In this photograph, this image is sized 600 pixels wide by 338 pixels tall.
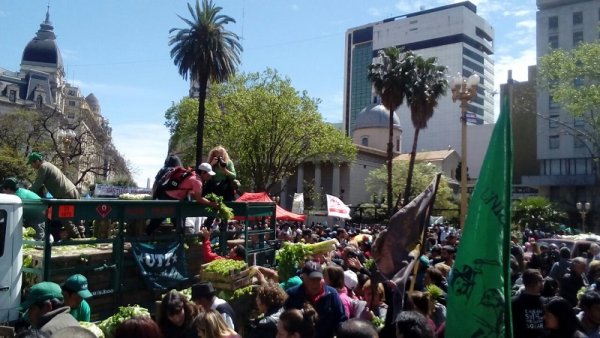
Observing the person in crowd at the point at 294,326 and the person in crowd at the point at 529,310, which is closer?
the person in crowd at the point at 294,326

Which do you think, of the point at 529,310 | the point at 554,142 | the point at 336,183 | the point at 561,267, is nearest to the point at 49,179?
the point at 529,310

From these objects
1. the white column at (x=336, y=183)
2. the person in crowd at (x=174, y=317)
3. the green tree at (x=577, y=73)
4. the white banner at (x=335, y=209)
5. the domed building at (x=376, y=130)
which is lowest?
the person in crowd at (x=174, y=317)

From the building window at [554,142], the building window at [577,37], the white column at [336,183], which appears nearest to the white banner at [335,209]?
the white column at [336,183]

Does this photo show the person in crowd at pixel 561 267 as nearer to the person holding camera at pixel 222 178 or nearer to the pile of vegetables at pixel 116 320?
the person holding camera at pixel 222 178

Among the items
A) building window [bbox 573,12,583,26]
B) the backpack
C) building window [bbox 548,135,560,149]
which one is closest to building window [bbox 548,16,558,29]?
building window [bbox 573,12,583,26]

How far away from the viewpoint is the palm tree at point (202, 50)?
31078 mm

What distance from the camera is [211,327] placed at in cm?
411

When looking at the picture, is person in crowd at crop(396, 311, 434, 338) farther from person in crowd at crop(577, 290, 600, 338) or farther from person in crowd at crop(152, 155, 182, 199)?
person in crowd at crop(152, 155, 182, 199)

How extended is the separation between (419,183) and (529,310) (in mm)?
53481

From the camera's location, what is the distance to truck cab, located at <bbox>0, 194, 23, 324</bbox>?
17.9 ft

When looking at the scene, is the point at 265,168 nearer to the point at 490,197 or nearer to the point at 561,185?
the point at 490,197

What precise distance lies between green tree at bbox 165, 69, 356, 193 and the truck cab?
30227 mm

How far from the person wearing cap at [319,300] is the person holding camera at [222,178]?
3.76 metres

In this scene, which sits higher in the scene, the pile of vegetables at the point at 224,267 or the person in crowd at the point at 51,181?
the person in crowd at the point at 51,181
